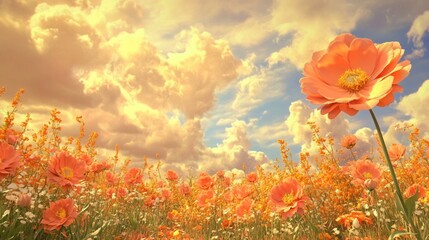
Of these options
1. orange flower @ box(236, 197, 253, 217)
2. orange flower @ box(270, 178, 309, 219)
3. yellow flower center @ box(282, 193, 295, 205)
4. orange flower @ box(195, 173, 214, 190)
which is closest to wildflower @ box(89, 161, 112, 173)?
orange flower @ box(195, 173, 214, 190)

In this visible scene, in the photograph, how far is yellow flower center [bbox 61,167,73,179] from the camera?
11.7ft

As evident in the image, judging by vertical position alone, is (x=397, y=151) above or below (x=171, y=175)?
below

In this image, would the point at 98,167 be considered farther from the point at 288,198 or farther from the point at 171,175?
the point at 288,198

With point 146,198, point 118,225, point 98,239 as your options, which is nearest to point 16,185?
point 98,239

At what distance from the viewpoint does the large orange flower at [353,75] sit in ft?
5.99

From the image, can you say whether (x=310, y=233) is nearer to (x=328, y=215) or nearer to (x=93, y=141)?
(x=328, y=215)

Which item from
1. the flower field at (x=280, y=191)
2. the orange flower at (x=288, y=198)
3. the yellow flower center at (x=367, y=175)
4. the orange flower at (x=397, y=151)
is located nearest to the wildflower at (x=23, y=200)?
the flower field at (x=280, y=191)

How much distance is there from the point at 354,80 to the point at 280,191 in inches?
107

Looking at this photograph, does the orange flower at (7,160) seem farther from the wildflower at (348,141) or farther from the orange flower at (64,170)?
the wildflower at (348,141)

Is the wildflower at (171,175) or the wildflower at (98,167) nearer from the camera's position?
the wildflower at (98,167)

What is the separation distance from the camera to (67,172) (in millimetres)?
3609

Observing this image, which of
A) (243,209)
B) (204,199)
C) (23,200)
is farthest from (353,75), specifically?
(204,199)

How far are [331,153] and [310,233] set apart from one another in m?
1.72

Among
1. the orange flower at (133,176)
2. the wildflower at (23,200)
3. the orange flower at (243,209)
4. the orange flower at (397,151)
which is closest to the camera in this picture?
the wildflower at (23,200)
